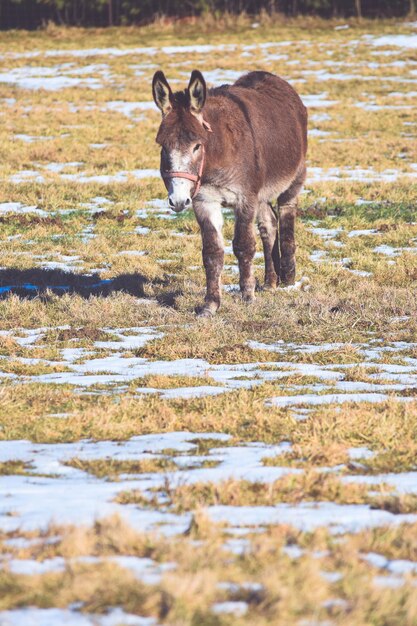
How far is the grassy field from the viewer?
11.3 ft

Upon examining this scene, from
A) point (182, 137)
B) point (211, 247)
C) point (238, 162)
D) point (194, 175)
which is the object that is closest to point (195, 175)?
point (194, 175)

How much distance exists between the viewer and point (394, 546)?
154 inches

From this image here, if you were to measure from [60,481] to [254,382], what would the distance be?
9.11 ft

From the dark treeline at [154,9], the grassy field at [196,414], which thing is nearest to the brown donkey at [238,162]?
the grassy field at [196,414]

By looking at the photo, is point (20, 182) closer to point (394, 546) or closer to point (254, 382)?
point (254, 382)

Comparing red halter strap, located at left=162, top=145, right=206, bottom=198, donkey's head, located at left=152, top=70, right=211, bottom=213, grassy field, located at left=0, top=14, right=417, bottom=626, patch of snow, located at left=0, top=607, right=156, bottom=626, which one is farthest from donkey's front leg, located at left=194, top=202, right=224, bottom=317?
patch of snow, located at left=0, top=607, right=156, bottom=626

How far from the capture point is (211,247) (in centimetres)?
1030

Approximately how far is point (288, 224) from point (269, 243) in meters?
0.51

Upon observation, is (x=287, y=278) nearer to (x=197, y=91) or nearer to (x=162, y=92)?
(x=197, y=91)

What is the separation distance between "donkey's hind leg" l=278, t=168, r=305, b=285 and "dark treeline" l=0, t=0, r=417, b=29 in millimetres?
42542

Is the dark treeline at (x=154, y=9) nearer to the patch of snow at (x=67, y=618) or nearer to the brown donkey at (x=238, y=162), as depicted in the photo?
the brown donkey at (x=238, y=162)

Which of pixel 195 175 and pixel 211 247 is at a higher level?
pixel 195 175

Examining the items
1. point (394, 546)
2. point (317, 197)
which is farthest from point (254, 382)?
point (317, 197)

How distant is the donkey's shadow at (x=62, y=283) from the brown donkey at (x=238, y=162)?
4.83 feet
